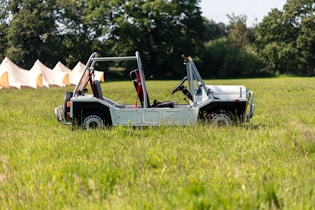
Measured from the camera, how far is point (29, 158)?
556 centimetres

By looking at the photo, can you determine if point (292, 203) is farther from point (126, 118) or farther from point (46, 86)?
point (46, 86)

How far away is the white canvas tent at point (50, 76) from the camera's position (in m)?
37.6

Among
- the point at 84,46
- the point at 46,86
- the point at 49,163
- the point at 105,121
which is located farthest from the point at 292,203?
the point at 84,46

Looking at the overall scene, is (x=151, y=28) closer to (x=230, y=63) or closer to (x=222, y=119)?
(x=230, y=63)

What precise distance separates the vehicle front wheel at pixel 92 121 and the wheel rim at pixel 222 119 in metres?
2.44

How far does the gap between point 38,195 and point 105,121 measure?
5.23 meters

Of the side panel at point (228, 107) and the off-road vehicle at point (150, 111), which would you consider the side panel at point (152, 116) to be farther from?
the side panel at point (228, 107)

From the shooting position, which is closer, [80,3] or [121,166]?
[121,166]

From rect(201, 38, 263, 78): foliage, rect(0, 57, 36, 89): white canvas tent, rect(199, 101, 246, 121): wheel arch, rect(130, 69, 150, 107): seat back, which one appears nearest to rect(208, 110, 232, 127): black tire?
rect(199, 101, 246, 121): wheel arch

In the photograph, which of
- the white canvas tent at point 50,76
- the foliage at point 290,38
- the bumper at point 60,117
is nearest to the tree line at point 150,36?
the foliage at point 290,38

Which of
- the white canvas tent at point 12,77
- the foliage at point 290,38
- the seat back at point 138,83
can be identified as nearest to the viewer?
the seat back at point 138,83

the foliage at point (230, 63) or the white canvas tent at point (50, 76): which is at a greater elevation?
the foliage at point (230, 63)

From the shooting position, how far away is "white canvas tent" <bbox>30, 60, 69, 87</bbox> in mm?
37566

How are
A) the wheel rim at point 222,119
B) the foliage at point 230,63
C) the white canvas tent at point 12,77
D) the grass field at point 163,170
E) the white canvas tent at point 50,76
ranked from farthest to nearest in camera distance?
the foliage at point 230,63, the white canvas tent at point 50,76, the white canvas tent at point 12,77, the wheel rim at point 222,119, the grass field at point 163,170
